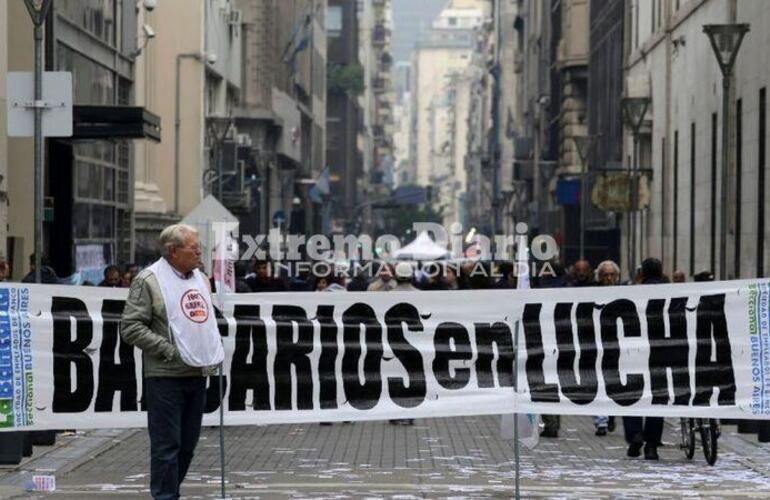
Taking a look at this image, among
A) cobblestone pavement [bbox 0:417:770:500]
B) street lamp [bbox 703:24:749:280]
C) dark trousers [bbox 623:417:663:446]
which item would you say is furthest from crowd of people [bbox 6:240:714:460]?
street lamp [bbox 703:24:749:280]

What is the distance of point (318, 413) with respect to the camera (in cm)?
1448

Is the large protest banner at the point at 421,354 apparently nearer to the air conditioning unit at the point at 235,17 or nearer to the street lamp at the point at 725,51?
the street lamp at the point at 725,51

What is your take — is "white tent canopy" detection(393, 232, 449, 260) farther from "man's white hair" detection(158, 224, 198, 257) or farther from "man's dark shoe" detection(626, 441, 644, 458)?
"man's white hair" detection(158, 224, 198, 257)

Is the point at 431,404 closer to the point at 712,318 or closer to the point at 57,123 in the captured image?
the point at 712,318

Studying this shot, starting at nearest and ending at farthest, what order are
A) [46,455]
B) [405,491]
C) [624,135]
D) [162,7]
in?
[405,491], [46,455], [624,135], [162,7]

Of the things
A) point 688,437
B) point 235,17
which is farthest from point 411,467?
point 235,17

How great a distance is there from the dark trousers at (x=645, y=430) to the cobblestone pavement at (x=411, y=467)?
23 centimetres

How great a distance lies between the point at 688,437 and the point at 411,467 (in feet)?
8.62

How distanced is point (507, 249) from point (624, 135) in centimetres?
1695

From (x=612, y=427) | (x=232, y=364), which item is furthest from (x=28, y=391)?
(x=612, y=427)

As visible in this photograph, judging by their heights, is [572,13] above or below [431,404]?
above

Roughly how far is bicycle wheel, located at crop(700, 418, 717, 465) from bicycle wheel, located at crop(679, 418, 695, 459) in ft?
0.93

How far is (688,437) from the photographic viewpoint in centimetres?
1834

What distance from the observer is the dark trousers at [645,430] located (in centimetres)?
1803
